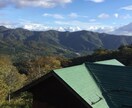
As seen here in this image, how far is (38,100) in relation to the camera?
2012 centimetres

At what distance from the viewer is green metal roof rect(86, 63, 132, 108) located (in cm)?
1838

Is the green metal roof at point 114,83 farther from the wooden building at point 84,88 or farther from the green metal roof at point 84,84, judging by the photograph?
the green metal roof at point 84,84

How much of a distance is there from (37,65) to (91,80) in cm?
9561

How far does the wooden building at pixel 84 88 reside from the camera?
717 inches

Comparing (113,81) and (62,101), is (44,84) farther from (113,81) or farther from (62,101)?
(113,81)

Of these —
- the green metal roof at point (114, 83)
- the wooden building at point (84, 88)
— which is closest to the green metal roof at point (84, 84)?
the wooden building at point (84, 88)

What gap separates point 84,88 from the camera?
1875 centimetres

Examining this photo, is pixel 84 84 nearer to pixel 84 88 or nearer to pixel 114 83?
pixel 84 88

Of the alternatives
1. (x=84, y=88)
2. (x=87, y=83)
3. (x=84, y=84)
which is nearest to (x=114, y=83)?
(x=87, y=83)

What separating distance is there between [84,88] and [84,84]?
506 millimetres

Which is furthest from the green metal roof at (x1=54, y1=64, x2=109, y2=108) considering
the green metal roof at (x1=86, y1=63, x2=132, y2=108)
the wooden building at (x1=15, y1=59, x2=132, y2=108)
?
the green metal roof at (x1=86, y1=63, x2=132, y2=108)

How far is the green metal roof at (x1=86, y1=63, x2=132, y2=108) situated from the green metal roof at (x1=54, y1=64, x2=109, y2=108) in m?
0.41

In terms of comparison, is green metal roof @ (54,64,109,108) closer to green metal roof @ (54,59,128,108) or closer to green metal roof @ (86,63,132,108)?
green metal roof @ (54,59,128,108)

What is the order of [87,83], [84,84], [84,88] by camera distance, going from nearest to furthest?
[84,88], [84,84], [87,83]
